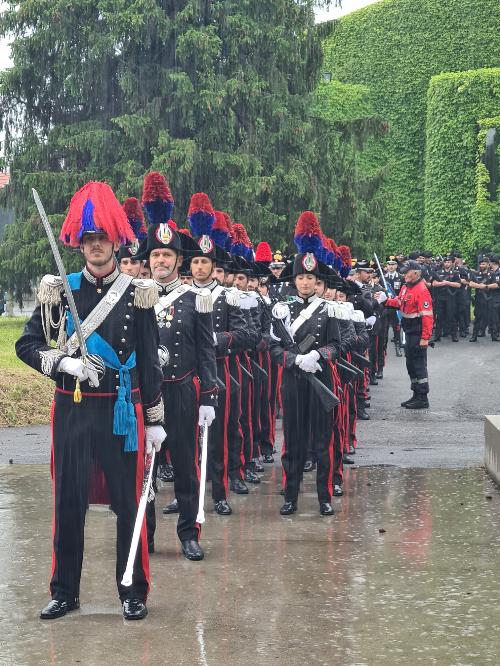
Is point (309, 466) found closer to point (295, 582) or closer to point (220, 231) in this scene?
point (220, 231)

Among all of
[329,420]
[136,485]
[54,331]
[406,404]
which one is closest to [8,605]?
[136,485]

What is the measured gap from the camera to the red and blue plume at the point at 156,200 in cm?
813

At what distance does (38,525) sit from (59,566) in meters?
2.30

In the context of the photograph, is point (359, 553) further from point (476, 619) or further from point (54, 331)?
point (54, 331)

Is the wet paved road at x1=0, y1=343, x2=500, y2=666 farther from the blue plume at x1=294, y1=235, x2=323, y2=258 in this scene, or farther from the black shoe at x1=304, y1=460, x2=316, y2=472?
the blue plume at x1=294, y1=235, x2=323, y2=258

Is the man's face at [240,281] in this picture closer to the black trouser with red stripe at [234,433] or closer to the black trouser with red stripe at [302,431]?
the black trouser with red stripe at [234,433]

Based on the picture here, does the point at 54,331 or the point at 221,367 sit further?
the point at 221,367

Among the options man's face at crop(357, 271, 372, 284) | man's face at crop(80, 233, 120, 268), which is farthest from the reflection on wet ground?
man's face at crop(357, 271, 372, 284)

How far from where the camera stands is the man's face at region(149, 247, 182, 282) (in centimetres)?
814

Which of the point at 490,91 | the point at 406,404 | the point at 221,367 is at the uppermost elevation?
the point at 490,91

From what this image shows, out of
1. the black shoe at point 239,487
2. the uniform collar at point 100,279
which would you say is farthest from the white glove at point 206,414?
the black shoe at point 239,487

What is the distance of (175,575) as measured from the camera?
284 inches

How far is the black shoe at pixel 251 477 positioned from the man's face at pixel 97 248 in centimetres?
455

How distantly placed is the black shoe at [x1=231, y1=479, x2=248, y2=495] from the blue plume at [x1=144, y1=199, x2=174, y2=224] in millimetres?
2625
